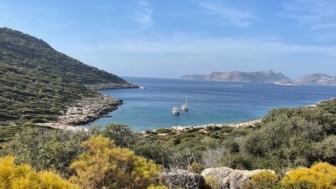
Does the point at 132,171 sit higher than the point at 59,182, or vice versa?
the point at 59,182

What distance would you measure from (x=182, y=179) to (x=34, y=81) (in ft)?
301

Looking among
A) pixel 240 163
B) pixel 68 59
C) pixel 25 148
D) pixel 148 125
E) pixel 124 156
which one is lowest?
pixel 148 125

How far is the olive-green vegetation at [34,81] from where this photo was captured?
5816 cm

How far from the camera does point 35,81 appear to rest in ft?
301

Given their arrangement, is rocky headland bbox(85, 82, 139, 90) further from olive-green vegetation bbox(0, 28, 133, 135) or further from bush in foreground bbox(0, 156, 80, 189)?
bush in foreground bbox(0, 156, 80, 189)

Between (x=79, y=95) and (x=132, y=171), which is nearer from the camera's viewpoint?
(x=132, y=171)

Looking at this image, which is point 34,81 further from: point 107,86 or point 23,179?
point 23,179

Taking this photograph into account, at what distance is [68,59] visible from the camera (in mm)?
166625

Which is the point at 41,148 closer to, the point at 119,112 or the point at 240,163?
the point at 240,163

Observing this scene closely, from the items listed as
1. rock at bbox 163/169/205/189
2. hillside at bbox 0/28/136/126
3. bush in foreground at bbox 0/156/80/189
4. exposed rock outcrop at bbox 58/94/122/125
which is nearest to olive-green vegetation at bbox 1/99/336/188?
rock at bbox 163/169/205/189

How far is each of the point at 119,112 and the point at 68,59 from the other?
10898 centimetres

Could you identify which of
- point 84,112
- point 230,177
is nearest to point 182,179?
point 230,177

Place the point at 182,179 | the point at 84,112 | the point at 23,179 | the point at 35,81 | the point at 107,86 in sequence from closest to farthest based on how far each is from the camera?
1. the point at 23,179
2. the point at 182,179
3. the point at 84,112
4. the point at 35,81
5. the point at 107,86

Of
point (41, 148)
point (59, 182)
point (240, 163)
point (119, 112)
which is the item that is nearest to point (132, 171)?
point (59, 182)
